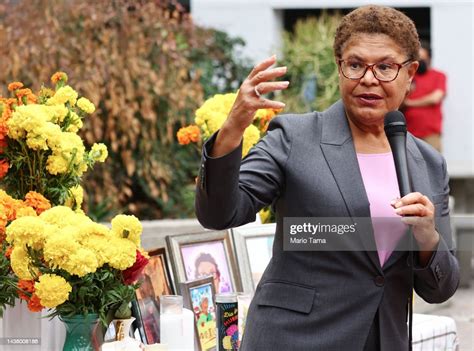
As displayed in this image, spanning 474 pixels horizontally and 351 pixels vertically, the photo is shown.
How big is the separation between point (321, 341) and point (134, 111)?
527cm

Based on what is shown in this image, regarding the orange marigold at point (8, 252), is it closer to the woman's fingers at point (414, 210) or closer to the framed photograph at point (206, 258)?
the framed photograph at point (206, 258)

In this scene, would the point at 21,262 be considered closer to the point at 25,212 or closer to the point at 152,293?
the point at 25,212

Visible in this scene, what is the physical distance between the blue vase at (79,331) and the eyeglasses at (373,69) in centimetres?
112

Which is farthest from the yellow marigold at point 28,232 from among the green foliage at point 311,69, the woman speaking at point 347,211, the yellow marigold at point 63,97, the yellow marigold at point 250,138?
the green foliage at point 311,69

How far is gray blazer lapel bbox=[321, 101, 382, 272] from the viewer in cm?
261

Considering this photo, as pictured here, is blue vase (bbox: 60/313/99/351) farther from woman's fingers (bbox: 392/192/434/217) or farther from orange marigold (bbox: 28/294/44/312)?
woman's fingers (bbox: 392/192/434/217)

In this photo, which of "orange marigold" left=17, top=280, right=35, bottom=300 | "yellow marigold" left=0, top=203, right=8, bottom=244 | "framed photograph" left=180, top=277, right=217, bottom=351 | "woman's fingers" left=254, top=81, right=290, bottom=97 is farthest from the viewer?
Result: "framed photograph" left=180, top=277, right=217, bottom=351

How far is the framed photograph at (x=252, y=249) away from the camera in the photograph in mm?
4477

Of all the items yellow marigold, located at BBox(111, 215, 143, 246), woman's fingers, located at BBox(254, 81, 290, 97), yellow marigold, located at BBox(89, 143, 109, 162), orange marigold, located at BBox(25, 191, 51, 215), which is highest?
woman's fingers, located at BBox(254, 81, 290, 97)

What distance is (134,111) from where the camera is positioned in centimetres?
775

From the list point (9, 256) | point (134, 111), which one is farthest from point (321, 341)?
point (134, 111)

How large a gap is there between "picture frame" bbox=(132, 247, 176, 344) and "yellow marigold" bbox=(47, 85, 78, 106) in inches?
24.8

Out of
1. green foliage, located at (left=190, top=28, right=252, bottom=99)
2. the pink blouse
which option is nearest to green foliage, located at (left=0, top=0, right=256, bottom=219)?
green foliage, located at (left=190, top=28, right=252, bottom=99)

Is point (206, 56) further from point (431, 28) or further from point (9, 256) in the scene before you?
point (9, 256)
